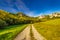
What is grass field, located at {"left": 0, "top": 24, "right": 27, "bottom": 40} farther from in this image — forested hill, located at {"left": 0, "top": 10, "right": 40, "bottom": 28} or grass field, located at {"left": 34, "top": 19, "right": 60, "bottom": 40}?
forested hill, located at {"left": 0, "top": 10, "right": 40, "bottom": 28}

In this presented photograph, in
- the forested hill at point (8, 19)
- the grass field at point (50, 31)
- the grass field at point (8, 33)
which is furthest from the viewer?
the forested hill at point (8, 19)

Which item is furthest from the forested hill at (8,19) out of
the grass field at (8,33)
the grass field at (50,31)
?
the grass field at (50,31)

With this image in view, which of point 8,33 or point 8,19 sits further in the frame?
point 8,19

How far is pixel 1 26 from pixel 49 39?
107 ft

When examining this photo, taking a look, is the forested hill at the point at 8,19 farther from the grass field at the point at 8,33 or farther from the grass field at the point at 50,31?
the grass field at the point at 50,31

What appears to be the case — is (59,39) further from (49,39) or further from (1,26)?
(1,26)

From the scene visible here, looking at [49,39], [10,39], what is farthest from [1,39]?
[49,39]

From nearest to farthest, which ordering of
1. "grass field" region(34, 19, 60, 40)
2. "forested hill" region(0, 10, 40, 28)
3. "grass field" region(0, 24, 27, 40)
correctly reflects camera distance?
"grass field" region(34, 19, 60, 40) → "grass field" region(0, 24, 27, 40) → "forested hill" region(0, 10, 40, 28)

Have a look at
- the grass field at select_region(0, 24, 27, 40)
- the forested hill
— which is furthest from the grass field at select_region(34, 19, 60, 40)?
the forested hill

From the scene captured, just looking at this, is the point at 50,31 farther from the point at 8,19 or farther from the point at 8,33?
the point at 8,19

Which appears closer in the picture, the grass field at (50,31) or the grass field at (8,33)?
the grass field at (50,31)

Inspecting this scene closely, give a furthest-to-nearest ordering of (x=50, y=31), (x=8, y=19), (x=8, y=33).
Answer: (x=8, y=19)
(x=50, y=31)
(x=8, y=33)

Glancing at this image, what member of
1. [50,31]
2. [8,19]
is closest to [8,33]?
[50,31]

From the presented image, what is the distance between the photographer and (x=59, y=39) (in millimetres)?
30078
